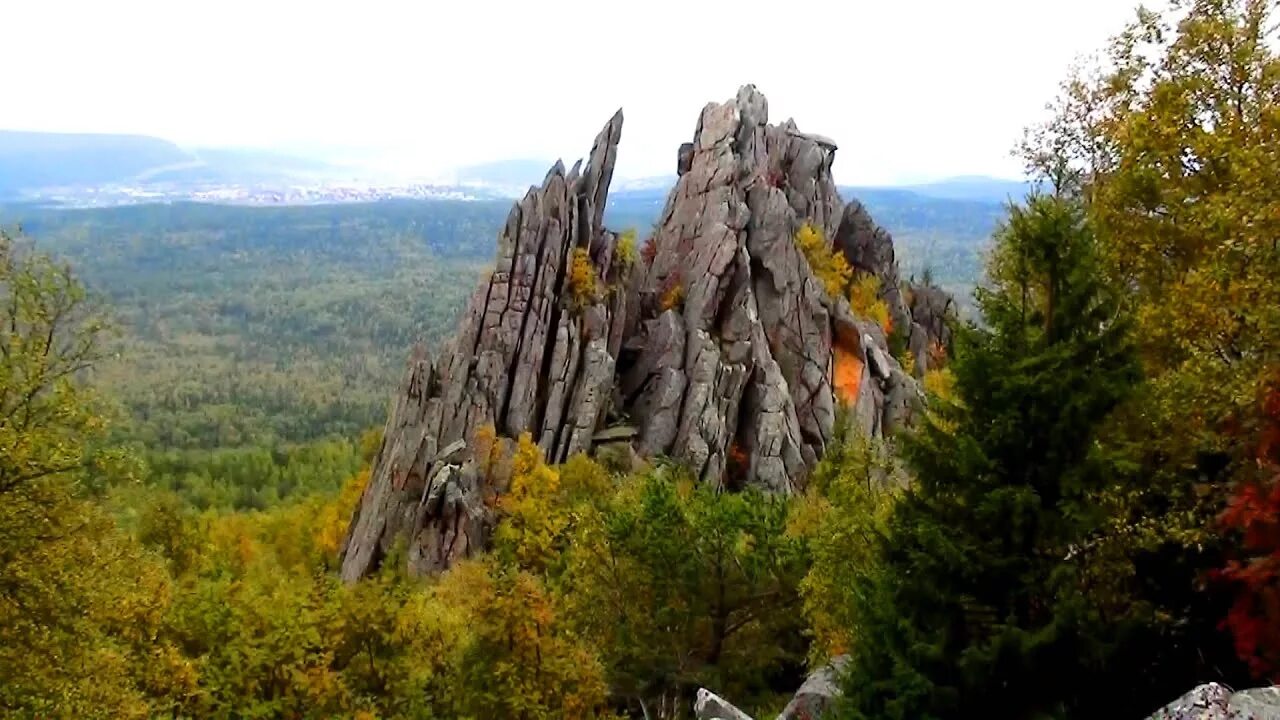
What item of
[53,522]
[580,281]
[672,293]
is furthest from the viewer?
[672,293]

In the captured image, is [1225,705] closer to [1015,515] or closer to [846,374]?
[1015,515]

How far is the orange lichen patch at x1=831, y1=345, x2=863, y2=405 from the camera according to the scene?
68125mm

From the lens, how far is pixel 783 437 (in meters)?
63.4

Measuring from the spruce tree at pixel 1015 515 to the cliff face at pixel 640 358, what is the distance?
41961mm

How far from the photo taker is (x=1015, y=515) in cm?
1485

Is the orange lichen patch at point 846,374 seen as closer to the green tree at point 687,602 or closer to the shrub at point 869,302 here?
the shrub at point 869,302

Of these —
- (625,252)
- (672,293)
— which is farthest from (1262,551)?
(625,252)

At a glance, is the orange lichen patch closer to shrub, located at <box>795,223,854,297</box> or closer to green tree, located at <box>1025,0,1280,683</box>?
shrub, located at <box>795,223,854,297</box>

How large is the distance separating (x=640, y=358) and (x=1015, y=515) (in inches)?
2046

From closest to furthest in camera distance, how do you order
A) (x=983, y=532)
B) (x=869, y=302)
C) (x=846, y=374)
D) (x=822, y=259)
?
(x=983, y=532) → (x=846, y=374) → (x=822, y=259) → (x=869, y=302)

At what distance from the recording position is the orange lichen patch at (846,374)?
6812 centimetres

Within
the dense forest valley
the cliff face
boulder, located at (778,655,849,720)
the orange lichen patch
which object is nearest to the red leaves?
the dense forest valley

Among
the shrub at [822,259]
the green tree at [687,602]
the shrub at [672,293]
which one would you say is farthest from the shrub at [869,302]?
the green tree at [687,602]

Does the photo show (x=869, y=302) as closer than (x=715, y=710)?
No
